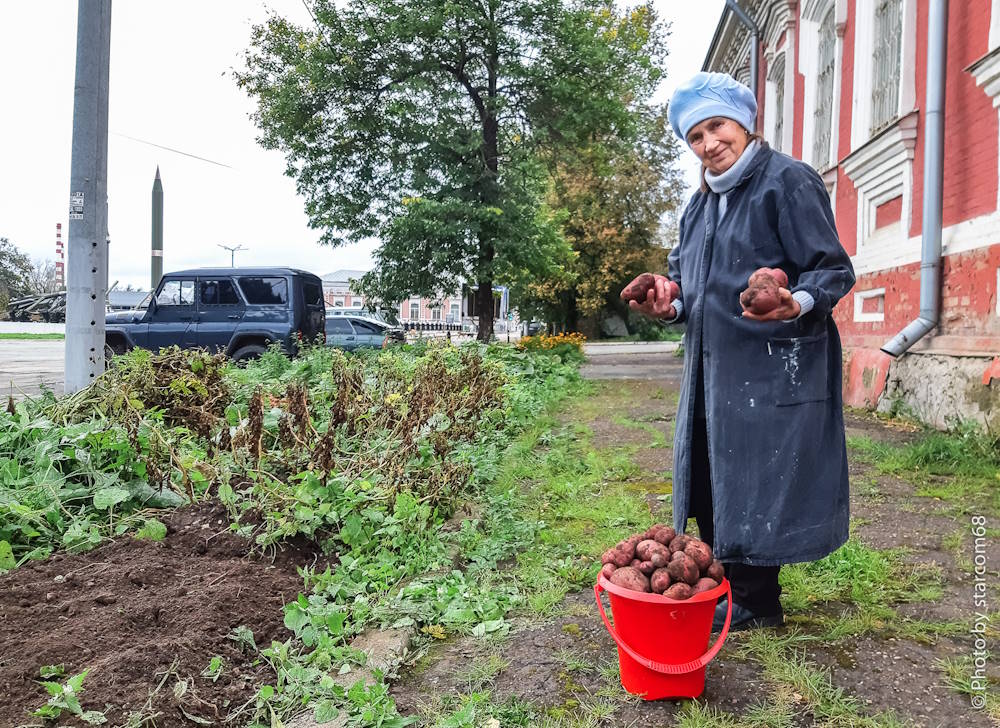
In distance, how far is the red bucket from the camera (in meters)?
1.84

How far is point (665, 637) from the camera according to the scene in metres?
1.85

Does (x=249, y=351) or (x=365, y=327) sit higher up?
(x=365, y=327)

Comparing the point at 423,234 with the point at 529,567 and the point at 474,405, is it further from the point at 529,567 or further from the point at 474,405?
the point at 529,567

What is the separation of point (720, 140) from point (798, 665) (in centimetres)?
155

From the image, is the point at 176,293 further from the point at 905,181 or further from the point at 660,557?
the point at 660,557

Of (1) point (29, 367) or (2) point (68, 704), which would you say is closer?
(2) point (68, 704)

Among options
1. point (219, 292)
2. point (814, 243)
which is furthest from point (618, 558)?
point (219, 292)

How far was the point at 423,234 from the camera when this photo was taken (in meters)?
13.8

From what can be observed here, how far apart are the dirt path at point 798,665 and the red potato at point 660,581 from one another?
0.33 meters

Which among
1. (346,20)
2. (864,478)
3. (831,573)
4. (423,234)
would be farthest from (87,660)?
(346,20)

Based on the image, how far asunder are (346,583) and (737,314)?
1738 millimetres

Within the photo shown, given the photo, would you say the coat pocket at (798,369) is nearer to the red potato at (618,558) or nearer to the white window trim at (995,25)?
the red potato at (618,558)

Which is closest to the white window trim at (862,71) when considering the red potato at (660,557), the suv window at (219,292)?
the red potato at (660,557)

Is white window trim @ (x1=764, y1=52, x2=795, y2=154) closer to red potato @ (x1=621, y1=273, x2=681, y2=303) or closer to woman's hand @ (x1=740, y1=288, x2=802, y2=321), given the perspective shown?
red potato @ (x1=621, y1=273, x2=681, y2=303)
